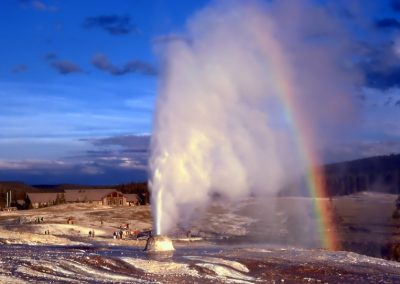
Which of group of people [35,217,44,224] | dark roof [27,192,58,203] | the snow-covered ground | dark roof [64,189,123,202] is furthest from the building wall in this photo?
the snow-covered ground

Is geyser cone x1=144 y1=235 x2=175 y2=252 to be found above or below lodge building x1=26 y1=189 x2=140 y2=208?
below

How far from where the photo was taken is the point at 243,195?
74.2 metres

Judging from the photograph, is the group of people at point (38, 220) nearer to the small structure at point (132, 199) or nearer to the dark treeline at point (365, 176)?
the dark treeline at point (365, 176)

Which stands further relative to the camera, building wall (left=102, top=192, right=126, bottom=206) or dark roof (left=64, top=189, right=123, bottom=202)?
dark roof (left=64, top=189, right=123, bottom=202)

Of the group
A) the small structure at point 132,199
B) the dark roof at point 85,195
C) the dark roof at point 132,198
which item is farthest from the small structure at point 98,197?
the dark roof at point 132,198

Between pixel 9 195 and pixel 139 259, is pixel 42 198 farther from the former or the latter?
pixel 139 259

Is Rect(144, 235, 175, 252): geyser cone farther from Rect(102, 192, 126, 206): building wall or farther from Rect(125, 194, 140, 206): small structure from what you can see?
Rect(125, 194, 140, 206): small structure

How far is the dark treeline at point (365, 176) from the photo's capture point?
260 ft

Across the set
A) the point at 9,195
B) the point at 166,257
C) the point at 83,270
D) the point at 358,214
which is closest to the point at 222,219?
the point at 358,214

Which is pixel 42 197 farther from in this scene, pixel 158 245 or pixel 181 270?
pixel 181 270

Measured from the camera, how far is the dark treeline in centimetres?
7938

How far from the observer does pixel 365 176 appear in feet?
274

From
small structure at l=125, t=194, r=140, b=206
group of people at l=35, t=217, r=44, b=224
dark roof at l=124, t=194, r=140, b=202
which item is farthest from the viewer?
dark roof at l=124, t=194, r=140, b=202

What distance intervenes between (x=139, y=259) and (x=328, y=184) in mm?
58065
